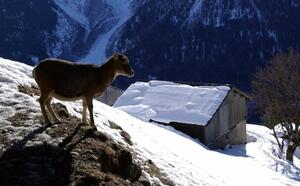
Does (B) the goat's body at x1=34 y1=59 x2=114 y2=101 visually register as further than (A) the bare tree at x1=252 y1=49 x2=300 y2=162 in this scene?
No

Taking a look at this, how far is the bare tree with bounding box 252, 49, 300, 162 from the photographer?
2168 inches

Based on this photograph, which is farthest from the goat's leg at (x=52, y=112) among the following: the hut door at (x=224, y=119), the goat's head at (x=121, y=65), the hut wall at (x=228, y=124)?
the hut door at (x=224, y=119)

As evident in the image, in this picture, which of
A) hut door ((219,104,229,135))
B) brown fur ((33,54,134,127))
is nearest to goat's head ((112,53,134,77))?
brown fur ((33,54,134,127))

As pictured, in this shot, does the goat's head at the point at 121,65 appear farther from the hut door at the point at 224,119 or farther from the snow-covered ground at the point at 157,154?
the hut door at the point at 224,119

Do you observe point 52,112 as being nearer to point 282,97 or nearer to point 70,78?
point 70,78

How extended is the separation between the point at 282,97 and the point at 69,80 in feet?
144

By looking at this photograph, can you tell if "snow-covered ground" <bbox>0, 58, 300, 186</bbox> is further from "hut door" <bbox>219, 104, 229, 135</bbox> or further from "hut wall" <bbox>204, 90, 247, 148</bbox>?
"hut door" <bbox>219, 104, 229, 135</bbox>

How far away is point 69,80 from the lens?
47.6 feet

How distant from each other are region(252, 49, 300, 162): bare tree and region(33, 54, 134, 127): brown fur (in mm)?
40458

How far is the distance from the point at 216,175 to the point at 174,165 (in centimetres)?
312

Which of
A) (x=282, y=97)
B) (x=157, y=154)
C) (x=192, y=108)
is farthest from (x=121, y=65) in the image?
(x=282, y=97)

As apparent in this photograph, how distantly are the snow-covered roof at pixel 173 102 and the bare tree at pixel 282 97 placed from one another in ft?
25.5

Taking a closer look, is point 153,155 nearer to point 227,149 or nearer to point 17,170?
point 17,170

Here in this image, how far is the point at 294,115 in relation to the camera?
181 ft
